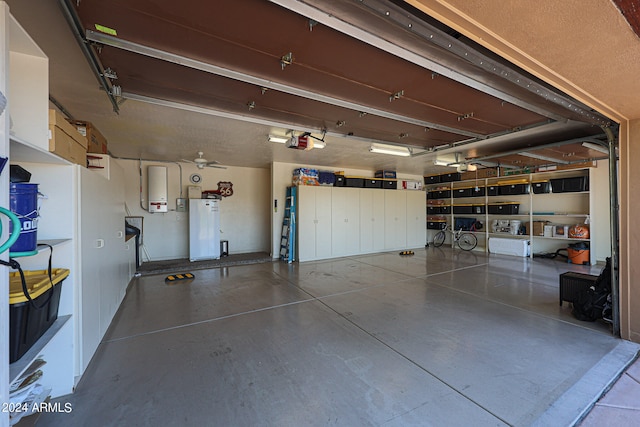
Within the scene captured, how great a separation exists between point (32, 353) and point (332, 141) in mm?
3967

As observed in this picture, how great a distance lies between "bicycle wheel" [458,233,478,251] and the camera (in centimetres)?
802

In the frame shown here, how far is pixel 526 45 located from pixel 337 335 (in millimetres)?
2701

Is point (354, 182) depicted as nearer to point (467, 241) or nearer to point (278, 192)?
point (278, 192)

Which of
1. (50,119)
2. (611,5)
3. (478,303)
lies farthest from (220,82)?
(478,303)

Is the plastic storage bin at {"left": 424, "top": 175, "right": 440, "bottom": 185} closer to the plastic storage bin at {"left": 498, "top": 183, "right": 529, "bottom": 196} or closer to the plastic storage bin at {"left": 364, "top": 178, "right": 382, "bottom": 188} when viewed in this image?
the plastic storage bin at {"left": 498, "top": 183, "right": 529, "bottom": 196}

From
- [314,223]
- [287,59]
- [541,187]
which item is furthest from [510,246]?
[287,59]

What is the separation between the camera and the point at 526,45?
140 cm

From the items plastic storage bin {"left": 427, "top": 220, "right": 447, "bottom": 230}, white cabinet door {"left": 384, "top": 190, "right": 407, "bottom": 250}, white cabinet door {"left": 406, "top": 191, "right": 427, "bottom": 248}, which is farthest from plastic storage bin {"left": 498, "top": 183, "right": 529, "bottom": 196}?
white cabinet door {"left": 384, "top": 190, "right": 407, "bottom": 250}

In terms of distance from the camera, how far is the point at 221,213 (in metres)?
6.79

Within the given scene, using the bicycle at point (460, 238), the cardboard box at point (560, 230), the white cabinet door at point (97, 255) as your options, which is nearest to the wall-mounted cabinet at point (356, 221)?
the bicycle at point (460, 238)

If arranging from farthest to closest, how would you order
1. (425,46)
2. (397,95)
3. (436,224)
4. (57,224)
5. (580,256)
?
(436,224) < (580,256) < (397,95) < (57,224) < (425,46)

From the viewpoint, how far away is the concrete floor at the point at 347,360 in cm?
160

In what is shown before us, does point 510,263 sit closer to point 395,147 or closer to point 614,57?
point 395,147

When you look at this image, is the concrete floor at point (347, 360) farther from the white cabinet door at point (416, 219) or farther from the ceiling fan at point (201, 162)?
the white cabinet door at point (416, 219)
